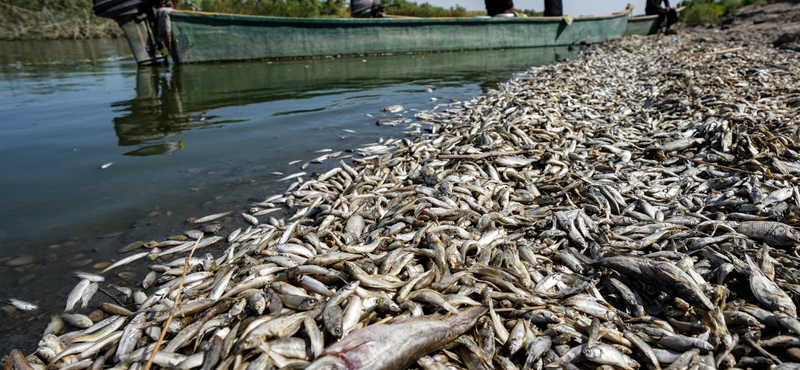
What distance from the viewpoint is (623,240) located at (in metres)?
3.29

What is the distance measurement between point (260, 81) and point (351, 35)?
6672 millimetres

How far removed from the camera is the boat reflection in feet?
26.1

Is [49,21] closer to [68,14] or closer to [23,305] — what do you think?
[68,14]

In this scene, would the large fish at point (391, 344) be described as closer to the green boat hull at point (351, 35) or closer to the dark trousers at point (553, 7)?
the green boat hull at point (351, 35)

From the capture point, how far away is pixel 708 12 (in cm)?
2970

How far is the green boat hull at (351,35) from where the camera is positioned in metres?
15.3

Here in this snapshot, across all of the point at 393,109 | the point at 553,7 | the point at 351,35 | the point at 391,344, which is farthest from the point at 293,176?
the point at 553,7

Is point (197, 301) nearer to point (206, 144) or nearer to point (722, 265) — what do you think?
point (722, 265)

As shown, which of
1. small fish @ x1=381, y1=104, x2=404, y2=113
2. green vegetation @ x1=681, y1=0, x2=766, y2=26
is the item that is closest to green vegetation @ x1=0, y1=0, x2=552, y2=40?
green vegetation @ x1=681, y1=0, x2=766, y2=26

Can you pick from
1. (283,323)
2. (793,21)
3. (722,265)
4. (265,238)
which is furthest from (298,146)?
(793,21)

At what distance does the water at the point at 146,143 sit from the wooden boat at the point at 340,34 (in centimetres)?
110

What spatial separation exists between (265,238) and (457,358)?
2175mm

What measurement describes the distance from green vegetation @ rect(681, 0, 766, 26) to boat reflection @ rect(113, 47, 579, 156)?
17.0 meters

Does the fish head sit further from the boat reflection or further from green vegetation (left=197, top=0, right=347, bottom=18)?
green vegetation (left=197, top=0, right=347, bottom=18)
